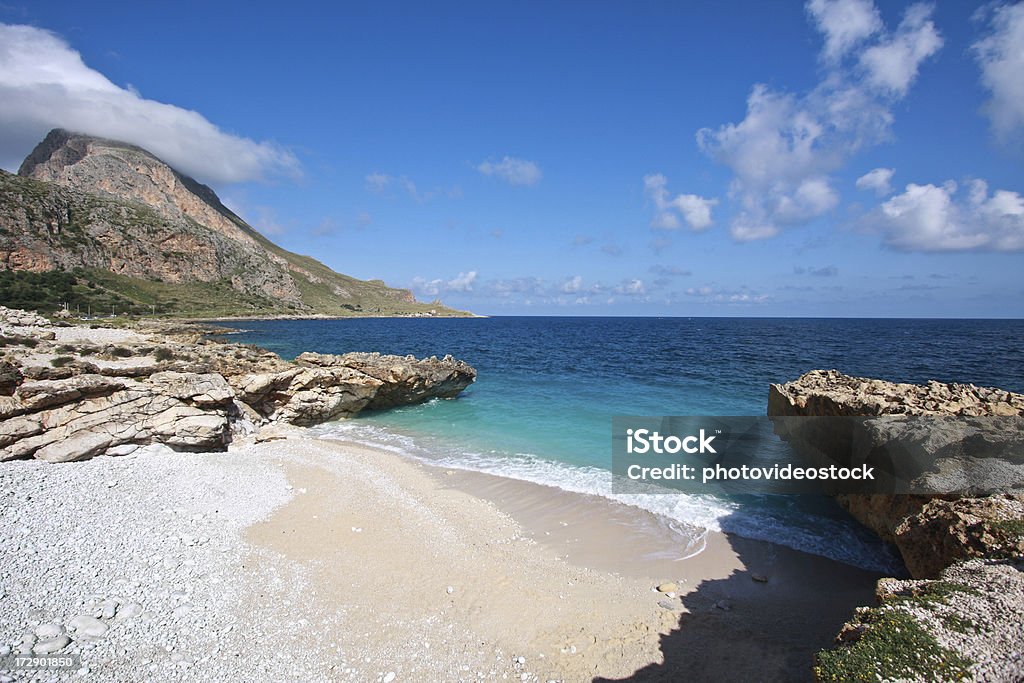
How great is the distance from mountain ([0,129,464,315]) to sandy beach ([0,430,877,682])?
8103 cm

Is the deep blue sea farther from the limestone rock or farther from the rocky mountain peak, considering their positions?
the rocky mountain peak

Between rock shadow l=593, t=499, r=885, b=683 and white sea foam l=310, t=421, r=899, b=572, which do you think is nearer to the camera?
rock shadow l=593, t=499, r=885, b=683

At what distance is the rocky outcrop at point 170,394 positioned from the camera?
13383mm

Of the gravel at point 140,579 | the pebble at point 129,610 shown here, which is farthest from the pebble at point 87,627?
the pebble at point 129,610

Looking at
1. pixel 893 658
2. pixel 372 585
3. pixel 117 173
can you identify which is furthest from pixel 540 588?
pixel 117 173

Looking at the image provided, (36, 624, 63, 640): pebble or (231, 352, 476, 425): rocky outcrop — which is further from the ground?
(231, 352, 476, 425): rocky outcrop

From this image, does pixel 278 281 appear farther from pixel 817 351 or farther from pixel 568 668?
pixel 568 668

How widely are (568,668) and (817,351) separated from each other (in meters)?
63.7

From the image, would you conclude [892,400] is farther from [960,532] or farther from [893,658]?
[893,658]

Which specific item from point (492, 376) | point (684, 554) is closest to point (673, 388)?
point (492, 376)

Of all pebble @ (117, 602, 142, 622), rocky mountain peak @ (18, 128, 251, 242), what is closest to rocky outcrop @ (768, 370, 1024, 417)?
pebble @ (117, 602, 142, 622)

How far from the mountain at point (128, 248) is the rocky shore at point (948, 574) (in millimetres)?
94037

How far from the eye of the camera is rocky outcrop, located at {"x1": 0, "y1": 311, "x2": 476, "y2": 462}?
1338cm

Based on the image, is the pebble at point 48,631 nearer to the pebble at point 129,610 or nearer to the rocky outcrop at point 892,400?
the pebble at point 129,610
